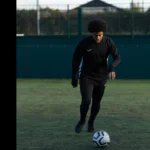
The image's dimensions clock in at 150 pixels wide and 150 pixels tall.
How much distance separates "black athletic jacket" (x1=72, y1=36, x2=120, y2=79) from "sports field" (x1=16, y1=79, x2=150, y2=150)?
1035 millimetres

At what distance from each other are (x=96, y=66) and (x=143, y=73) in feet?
40.8

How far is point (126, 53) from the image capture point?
63.7 ft

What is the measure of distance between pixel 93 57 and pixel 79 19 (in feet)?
49.2

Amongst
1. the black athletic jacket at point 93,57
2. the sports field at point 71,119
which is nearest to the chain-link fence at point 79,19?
the sports field at point 71,119

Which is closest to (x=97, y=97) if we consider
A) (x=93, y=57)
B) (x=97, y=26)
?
(x=93, y=57)

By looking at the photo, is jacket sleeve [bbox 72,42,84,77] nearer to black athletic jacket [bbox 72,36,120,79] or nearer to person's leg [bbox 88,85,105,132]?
black athletic jacket [bbox 72,36,120,79]

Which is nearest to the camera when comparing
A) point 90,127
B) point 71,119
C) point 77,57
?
point 77,57

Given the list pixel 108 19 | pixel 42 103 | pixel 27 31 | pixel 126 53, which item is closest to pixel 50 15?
pixel 27 31

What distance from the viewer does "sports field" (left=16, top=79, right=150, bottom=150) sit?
652 centimetres

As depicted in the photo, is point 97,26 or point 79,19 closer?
point 97,26

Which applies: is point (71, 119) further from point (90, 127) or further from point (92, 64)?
point (92, 64)

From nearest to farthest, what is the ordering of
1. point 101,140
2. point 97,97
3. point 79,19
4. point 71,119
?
1. point 101,140
2. point 97,97
3. point 71,119
4. point 79,19

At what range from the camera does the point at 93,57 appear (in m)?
7.10
